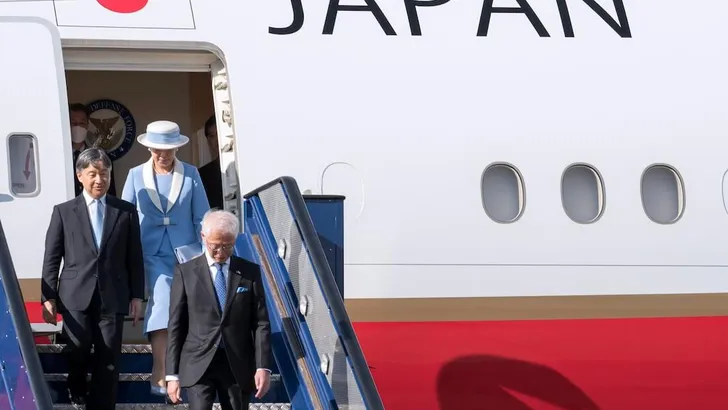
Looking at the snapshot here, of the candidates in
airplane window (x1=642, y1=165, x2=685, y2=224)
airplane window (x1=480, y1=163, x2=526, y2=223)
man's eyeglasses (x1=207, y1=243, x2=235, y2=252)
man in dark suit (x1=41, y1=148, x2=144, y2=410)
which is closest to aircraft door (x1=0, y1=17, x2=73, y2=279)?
man in dark suit (x1=41, y1=148, x2=144, y2=410)

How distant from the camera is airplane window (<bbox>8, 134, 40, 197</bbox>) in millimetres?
7469

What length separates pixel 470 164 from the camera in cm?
796

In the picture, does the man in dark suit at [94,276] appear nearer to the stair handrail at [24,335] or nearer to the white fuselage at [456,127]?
the stair handrail at [24,335]

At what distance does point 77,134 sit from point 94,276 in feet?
7.66

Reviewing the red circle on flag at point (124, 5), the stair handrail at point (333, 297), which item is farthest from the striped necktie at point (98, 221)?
the red circle on flag at point (124, 5)

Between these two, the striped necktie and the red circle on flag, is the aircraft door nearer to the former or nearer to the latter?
the red circle on flag

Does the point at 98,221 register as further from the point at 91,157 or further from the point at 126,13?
the point at 126,13

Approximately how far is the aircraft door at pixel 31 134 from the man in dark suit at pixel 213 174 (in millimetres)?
1332

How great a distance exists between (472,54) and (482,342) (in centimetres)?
202

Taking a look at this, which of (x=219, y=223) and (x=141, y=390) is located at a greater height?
(x=219, y=223)

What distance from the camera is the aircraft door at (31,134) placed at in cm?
743

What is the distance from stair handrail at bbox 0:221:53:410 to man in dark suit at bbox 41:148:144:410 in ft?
1.70

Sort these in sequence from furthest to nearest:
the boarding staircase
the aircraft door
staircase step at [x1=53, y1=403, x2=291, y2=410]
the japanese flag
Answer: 1. the japanese flag
2. the aircraft door
3. staircase step at [x1=53, y1=403, x2=291, y2=410]
4. the boarding staircase

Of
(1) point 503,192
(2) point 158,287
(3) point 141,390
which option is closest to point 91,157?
(2) point 158,287
